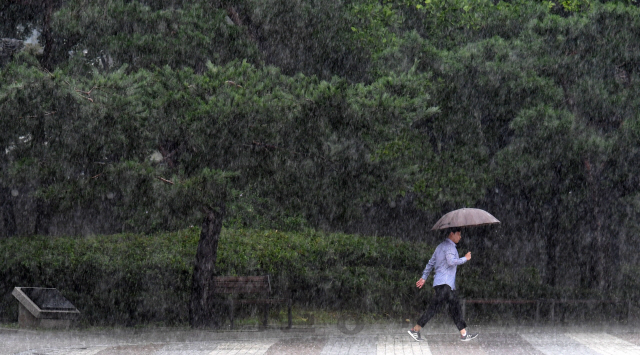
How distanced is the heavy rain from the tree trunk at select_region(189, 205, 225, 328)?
0.12 feet

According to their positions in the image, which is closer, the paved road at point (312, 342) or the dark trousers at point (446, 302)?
the paved road at point (312, 342)

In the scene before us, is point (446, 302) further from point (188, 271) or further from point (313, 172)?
point (188, 271)

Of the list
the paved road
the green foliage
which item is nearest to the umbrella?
the paved road

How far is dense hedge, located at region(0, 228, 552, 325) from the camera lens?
14867mm

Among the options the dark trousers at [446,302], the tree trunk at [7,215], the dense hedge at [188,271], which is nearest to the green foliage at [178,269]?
the dense hedge at [188,271]

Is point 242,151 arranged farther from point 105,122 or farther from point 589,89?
point 589,89

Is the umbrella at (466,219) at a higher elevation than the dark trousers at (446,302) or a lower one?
higher

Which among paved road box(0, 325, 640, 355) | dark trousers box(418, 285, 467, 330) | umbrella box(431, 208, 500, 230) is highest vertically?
umbrella box(431, 208, 500, 230)

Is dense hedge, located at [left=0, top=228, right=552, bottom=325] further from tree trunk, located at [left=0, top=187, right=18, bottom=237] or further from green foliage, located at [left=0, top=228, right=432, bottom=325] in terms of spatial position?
tree trunk, located at [left=0, top=187, right=18, bottom=237]

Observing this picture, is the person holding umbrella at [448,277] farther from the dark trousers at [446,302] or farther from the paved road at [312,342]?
the paved road at [312,342]

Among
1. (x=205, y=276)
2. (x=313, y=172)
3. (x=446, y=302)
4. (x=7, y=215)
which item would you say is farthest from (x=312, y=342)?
(x=7, y=215)

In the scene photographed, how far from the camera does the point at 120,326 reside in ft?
47.1

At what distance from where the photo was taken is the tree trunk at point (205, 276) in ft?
42.7

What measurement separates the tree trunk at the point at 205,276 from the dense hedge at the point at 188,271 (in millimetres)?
1700
